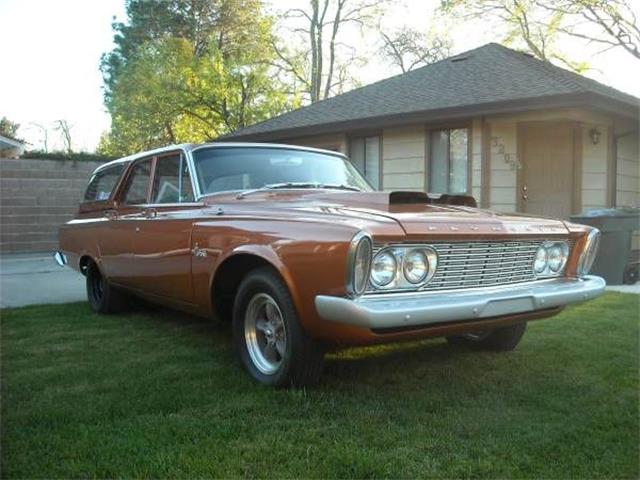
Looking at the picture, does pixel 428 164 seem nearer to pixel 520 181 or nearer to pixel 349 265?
pixel 520 181

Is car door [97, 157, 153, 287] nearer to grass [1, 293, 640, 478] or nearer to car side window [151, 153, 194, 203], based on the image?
car side window [151, 153, 194, 203]

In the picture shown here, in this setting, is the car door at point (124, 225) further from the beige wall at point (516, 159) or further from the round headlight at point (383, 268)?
the beige wall at point (516, 159)

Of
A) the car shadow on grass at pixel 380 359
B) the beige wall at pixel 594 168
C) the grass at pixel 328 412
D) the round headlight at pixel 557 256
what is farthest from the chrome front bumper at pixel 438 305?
the beige wall at pixel 594 168

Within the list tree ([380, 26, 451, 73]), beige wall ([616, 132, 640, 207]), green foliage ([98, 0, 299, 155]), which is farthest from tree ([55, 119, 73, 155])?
beige wall ([616, 132, 640, 207])

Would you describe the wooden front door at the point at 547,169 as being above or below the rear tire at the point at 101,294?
above

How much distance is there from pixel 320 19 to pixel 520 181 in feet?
76.4

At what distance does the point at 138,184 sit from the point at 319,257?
2911 millimetres

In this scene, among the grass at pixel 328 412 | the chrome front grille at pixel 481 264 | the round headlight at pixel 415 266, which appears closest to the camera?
the grass at pixel 328 412

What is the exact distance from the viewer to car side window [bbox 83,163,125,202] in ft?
20.3

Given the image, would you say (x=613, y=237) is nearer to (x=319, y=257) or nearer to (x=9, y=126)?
(x=319, y=257)

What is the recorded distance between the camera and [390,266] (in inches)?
131

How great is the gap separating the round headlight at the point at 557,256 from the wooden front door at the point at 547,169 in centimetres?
658

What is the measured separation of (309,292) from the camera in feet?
11.0

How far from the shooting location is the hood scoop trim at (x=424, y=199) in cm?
409
